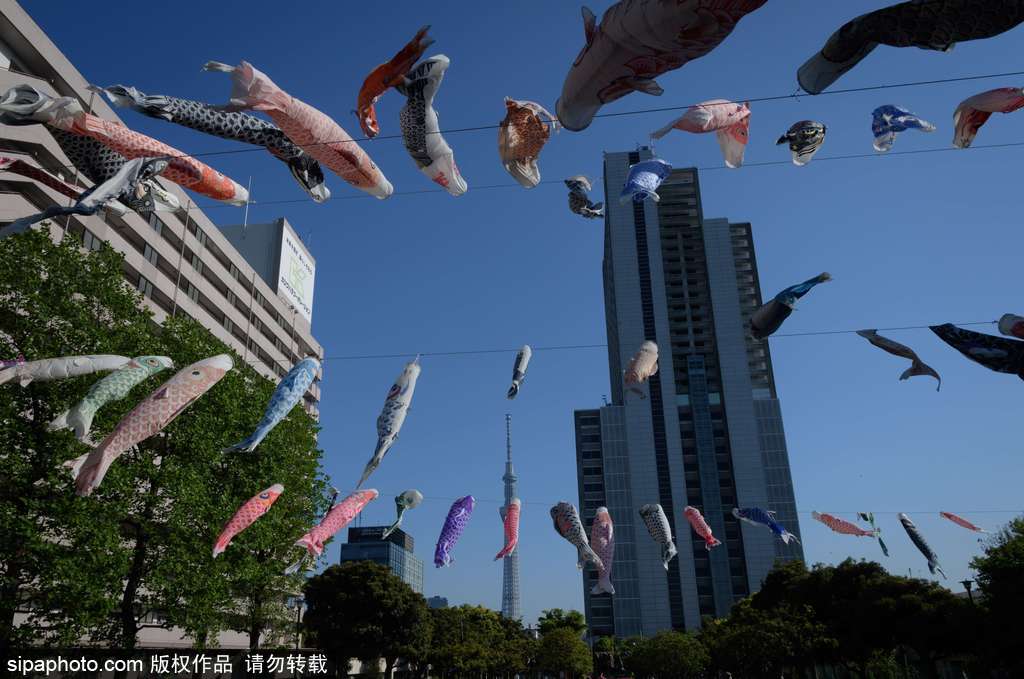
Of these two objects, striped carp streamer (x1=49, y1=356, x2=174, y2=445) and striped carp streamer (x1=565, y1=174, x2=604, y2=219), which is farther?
striped carp streamer (x1=565, y1=174, x2=604, y2=219)

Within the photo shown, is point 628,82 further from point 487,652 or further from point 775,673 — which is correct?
point 487,652

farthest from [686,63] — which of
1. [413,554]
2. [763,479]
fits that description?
[413,554]

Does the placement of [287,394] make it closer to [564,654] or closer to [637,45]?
[637,45]

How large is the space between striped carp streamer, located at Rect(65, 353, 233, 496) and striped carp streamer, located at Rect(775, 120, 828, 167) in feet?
30.2

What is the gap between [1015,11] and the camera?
5.94 metres

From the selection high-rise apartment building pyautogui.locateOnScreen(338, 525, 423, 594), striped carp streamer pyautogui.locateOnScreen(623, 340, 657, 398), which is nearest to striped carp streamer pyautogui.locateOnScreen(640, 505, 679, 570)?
striped carp streamer pyautogui.locateOnScreen(623, 340, 657, 398)

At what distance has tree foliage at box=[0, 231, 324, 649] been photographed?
14.6 meters

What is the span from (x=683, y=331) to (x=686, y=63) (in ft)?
271

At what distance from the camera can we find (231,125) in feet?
29.7

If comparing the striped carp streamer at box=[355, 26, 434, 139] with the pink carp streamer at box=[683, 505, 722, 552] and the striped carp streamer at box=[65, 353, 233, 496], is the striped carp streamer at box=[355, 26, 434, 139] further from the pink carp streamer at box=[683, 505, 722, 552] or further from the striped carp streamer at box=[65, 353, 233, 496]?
the pink carp streamer at box=[683, 505, 722, 552]

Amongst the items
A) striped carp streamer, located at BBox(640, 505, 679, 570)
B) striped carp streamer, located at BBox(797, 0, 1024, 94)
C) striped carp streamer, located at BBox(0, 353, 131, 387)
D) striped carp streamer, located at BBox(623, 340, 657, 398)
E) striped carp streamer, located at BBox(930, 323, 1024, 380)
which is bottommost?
striped carp streamer, located at BBox(640, 505, 679, 570)

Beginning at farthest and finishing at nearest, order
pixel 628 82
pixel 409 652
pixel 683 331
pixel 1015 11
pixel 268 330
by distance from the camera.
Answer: pixel 683 331, pixel 268 330, pixel 409 652, pixel 628 82, pixel 1015 11

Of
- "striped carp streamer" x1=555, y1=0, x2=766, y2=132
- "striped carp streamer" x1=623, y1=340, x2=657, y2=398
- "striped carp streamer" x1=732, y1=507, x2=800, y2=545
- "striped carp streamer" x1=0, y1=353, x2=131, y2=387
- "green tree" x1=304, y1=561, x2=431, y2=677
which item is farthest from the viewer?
"green tree" x1=304, y1=561, x2=431, y2=677

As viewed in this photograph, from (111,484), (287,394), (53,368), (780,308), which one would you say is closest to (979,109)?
(780,308)
